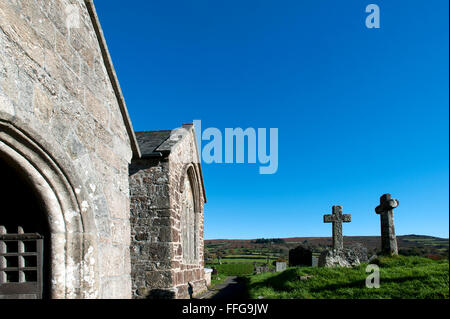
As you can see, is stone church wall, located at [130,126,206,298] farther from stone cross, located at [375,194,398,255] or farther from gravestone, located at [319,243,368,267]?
stone cross, located at [375,194,398,255]

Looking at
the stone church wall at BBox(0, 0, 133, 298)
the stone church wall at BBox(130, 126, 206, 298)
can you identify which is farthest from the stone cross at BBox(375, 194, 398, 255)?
the stone church wall at BBox(0, 0, 133, 298)

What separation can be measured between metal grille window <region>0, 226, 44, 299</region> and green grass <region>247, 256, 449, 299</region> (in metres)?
6.64

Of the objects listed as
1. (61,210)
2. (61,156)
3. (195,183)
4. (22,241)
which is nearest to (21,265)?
(22,241)

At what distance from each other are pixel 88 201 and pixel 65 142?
592mm

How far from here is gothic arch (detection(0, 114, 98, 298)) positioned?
2652 millimetres

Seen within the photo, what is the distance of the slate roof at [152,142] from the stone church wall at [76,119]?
13.2 feet

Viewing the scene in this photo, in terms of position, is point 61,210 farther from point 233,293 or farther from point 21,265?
point 233,293

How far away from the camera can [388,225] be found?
1141 cm

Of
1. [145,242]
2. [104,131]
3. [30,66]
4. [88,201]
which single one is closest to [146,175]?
[145,242]

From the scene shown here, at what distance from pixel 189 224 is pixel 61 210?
825cm

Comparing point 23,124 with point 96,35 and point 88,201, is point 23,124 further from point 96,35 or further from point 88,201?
point 96,35

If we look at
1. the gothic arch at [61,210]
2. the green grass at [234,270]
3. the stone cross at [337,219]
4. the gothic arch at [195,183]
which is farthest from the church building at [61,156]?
the green grass at [234,270]

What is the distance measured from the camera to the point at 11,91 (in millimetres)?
2457

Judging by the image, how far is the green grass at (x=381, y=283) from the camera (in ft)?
24.7
